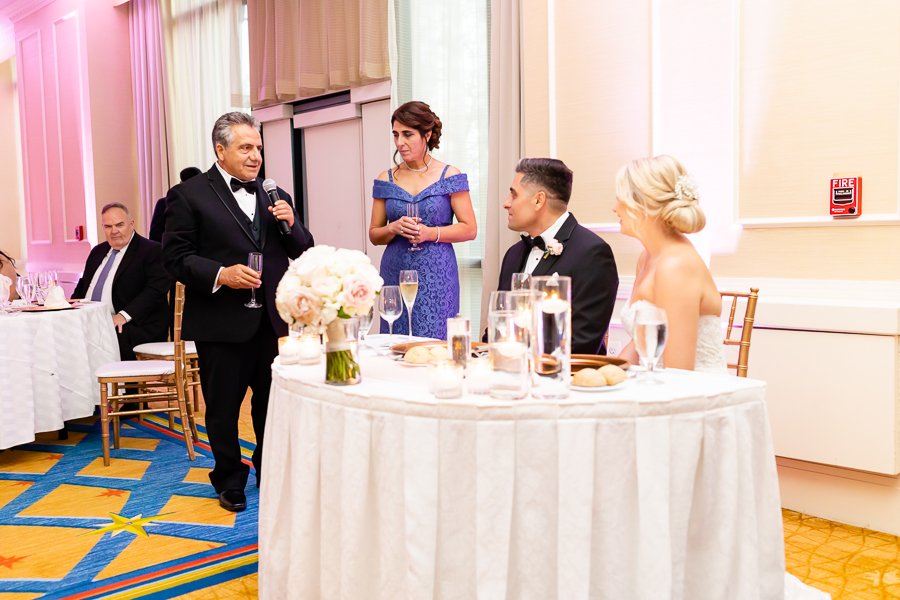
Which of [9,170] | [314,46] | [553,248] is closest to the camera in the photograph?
[553,248]

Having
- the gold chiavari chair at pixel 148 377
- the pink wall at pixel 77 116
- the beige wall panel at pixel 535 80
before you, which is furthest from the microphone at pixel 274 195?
the pink wall at pixel 77 116

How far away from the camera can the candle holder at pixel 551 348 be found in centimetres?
149

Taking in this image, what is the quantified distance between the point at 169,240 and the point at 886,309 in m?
2.95

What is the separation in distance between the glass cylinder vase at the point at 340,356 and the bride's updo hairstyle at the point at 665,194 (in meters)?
1.07

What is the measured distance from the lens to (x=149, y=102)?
8.05 m

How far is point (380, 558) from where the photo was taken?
5.28 ft

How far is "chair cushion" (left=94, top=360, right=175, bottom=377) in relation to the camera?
4.20m

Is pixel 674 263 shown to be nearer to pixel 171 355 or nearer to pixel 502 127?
pixel 502 127

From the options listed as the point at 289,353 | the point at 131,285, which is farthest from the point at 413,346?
the point at 131,285

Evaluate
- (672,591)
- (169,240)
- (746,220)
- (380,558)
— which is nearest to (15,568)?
(169,240)

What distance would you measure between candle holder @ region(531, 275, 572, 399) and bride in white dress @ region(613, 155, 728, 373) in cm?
59

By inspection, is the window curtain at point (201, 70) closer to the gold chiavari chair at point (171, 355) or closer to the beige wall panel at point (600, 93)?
the gold chiavari chair at point (171, 355)

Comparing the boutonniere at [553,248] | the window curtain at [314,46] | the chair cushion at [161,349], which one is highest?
the window curtain at [314,46]

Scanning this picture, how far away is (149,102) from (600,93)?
19.7ft
